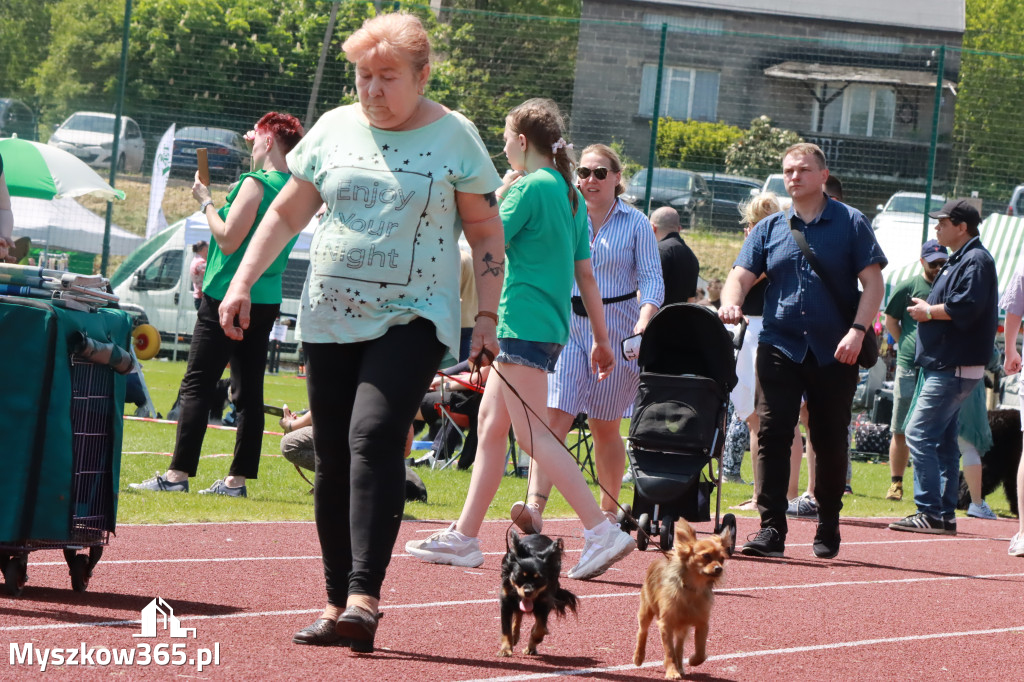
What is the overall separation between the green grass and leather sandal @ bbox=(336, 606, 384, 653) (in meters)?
3.30

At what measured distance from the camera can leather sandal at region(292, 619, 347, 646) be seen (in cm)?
459

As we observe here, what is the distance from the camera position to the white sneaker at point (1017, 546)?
884 centimetres

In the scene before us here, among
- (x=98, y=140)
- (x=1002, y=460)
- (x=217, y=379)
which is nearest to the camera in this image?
(x=217, y=379)

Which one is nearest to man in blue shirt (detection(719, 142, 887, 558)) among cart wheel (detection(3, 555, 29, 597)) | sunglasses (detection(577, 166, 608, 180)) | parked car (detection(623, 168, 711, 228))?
sunglasses (detection(577, 166, 608, 180))

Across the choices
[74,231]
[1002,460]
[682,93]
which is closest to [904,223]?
[682,93]

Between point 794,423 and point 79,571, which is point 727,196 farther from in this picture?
point 79,571

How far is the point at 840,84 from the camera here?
2000 centimetres

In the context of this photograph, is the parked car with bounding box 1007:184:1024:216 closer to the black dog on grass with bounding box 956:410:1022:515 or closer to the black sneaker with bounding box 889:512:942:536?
the black dog on grass with bounding box 956:410:1022:515

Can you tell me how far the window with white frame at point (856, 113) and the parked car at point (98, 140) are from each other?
8.20 metres

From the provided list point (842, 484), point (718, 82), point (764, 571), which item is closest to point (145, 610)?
point (764, 571)

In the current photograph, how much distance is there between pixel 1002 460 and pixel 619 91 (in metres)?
6.59

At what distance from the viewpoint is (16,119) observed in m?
17.2

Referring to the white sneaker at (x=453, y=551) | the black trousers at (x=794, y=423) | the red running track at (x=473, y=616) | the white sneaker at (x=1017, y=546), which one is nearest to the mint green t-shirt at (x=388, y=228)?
the red running track at (x=473, y=616)

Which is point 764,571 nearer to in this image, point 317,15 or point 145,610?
point 145,610
